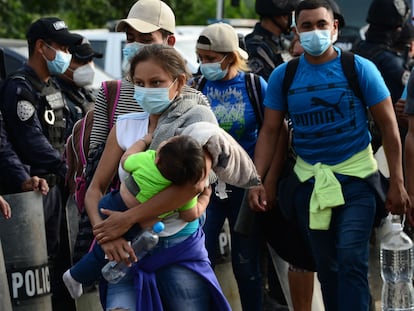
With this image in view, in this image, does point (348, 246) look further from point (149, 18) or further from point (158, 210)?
point (158, 210)

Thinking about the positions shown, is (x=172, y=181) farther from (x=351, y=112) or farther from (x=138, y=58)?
(x=351, y=112)

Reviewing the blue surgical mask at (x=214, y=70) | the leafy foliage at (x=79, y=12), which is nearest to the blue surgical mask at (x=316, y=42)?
the blue surgical mask at (x=214, y=70)

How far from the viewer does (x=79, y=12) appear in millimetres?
23016

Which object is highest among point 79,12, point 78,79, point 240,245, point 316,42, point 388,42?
point 316,42

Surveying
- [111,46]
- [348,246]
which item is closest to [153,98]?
[348,246]

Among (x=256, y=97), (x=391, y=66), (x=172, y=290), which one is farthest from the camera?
(x=391, y=66)

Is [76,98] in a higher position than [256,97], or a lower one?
lower

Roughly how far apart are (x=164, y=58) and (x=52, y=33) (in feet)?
8.34

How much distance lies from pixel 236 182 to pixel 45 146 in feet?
7.35

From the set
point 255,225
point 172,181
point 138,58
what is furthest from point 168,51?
point 255,225

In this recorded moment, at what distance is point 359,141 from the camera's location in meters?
6.77

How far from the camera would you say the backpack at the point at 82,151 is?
6074mm

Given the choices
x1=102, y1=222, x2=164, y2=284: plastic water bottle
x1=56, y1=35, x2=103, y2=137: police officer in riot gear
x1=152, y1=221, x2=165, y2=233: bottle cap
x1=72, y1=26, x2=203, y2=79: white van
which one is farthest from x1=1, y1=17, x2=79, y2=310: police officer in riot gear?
x1=72, y1=26, x2=203, y2=79: white van

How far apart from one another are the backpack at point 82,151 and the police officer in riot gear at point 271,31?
201cm
